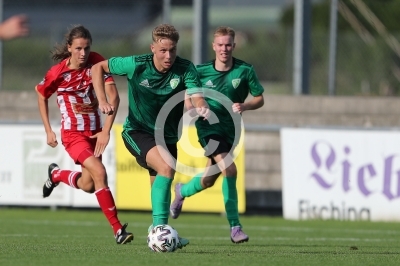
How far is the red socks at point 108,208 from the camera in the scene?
9.40 metres

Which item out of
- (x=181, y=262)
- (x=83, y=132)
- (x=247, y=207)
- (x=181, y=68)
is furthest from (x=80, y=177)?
(x=247, y=207)

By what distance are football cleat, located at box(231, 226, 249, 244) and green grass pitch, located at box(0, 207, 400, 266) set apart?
10 cm

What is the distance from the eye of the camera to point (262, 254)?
8.67 metres

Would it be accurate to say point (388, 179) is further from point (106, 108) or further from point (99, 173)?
point (106, 108)

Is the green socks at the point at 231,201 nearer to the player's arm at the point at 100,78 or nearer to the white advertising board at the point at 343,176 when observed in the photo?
the player's arm at the point at 100,78

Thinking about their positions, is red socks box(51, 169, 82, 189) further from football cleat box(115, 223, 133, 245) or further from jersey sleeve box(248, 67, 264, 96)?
jersey sleeve box(248, 67, 264, 96)

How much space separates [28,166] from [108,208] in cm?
585

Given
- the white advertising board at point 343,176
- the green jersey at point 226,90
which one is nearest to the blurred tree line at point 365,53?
the white advertising board at point 343,176

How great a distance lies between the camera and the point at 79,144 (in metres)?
9.84

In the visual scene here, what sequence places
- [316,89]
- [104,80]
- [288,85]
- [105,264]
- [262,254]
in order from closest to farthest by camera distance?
[105,264] → [262,254] → [104,80] → [288,85] → [316,89]

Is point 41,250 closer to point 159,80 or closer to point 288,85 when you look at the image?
point 159,80

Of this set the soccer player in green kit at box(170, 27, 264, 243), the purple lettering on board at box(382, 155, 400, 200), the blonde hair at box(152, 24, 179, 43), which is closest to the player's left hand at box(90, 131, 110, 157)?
the blonde hair at box(152, 24, 179, 43)

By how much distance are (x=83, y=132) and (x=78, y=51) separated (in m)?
0.84

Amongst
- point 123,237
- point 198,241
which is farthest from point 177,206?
point 123,237
